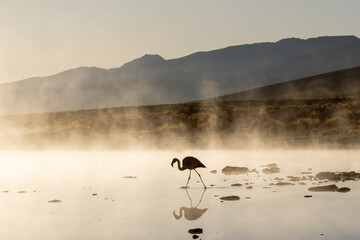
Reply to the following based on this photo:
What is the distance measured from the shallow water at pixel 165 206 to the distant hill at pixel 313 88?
77.5 meters

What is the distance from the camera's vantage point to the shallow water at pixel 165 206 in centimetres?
1316

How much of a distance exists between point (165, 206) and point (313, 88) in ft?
327

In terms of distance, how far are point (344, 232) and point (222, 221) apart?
2817 millimetres

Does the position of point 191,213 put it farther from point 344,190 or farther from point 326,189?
point 344,190

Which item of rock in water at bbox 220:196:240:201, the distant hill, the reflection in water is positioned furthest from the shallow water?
the distant hill

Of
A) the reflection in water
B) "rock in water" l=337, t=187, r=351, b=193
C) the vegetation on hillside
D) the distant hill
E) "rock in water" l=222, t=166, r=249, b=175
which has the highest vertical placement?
the distant hill

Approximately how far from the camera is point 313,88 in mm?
112812

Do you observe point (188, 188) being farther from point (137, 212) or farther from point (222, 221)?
point (222, 221)

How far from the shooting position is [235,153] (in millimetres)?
36312

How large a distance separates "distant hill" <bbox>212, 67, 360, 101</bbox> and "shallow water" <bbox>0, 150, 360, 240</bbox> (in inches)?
3052

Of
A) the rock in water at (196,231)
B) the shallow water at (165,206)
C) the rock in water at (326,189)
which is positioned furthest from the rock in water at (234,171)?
the rock in water at (196,231)

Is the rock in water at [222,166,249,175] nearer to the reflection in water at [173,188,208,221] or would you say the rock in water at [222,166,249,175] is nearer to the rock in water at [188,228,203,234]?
the reflection in water at [173,188,208,221]

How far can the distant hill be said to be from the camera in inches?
4109

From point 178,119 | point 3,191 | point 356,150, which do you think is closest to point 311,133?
point 356,150
